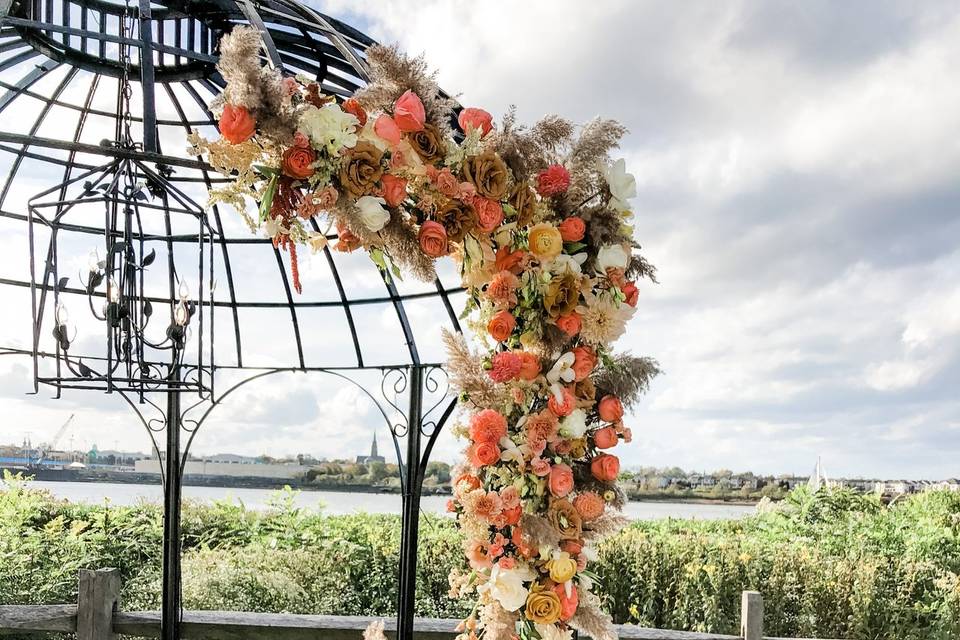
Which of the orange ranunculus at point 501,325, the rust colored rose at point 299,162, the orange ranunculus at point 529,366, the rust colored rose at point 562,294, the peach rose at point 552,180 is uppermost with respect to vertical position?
the peach rose at point 552,180

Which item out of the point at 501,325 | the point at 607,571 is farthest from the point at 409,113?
the point at 607,571

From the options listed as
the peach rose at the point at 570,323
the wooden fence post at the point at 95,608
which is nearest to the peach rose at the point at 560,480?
the peach rose at the point at 570,323

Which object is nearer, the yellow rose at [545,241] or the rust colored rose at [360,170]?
the rust colored rose at [360,170]

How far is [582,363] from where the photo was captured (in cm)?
246

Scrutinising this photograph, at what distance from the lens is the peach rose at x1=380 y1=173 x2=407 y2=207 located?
2.25 m

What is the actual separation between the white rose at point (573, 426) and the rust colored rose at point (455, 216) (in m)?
0.65

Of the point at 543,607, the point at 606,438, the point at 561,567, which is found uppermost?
the point at 606,438

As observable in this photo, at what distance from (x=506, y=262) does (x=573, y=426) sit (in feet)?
1.79

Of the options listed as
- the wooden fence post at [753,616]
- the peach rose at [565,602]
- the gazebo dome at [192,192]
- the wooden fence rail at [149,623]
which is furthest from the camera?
the wooden fence post at [753,616]

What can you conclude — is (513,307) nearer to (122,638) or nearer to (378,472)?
(122,638)

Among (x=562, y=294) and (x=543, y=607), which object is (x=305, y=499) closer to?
(x=543, y=607)

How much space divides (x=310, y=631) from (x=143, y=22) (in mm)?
3831

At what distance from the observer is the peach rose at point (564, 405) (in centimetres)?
242

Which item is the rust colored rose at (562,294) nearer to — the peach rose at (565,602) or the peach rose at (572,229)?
the peach rose at (572,229)
